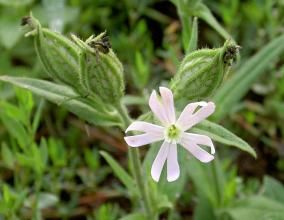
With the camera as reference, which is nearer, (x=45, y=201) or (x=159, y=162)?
(x=159, y=162)

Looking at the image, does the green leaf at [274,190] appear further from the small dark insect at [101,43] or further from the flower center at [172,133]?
the small dark insect at [101,43]

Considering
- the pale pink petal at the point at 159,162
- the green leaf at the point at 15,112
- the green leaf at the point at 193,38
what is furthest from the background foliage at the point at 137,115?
the pale pink petal at the point at 159,162

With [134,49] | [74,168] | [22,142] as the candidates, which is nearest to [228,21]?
[134,49]

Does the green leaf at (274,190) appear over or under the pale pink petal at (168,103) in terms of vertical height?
under

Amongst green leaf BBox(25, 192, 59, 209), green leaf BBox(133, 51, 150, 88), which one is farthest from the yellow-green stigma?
green leaf BBox(133, 51, 150, 88)

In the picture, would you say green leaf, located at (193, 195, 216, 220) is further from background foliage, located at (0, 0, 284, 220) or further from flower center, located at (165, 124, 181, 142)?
flower center, located at (165, 124, 181, 142)

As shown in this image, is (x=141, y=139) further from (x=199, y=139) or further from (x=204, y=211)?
(x=204, y=211)

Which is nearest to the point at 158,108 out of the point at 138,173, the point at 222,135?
the point at 222,135

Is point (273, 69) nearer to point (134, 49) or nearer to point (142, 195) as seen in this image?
Answer: point (134, 49)
